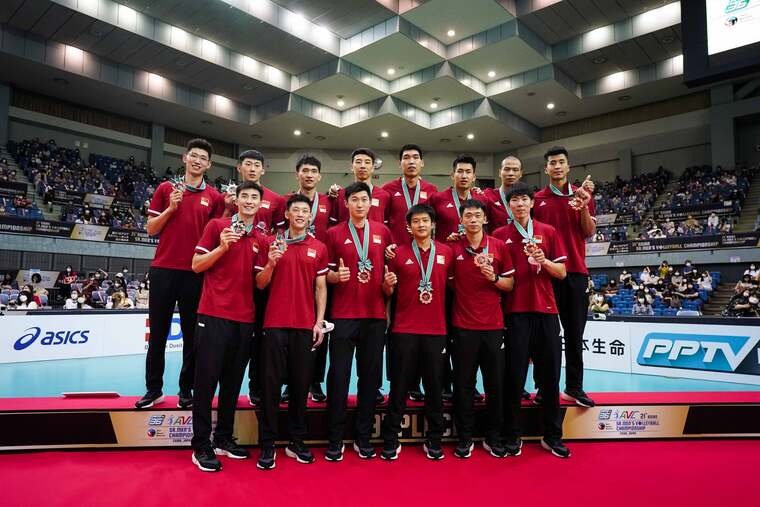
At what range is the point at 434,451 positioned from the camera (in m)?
3.84

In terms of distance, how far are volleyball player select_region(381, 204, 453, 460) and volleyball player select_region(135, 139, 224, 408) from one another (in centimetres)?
175

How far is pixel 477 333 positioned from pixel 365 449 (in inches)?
52.6

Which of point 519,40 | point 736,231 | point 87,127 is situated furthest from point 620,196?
point 87,127

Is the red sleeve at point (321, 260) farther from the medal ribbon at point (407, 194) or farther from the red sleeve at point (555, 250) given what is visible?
the red sleeve at point (555, 250)

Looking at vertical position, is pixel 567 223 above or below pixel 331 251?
above

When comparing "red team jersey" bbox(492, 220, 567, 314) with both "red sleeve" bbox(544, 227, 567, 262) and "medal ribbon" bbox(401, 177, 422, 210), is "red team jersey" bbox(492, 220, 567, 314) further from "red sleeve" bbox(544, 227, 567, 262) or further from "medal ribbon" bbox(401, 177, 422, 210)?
"medal ribbon" bbox(401, 177, 422, 210)

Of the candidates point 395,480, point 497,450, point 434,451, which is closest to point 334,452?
point 395,480

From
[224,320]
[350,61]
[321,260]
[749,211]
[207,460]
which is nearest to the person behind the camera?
[207,460]

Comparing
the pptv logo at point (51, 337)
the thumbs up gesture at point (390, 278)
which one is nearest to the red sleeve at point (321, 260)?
the thumbs up gesture at point (390, 278)

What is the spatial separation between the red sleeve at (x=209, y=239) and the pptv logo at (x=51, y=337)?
7.74 metres

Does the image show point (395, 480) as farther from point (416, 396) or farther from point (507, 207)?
point (507, 207)

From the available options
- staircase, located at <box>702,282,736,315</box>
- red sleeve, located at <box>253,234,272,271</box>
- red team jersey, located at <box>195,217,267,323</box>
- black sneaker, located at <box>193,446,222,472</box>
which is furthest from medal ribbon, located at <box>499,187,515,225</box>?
staircase, located at <box>702,282,736,315</box>

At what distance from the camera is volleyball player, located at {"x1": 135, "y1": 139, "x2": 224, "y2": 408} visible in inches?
155

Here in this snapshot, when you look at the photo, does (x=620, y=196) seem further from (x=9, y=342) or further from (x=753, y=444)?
(x=9, y=342)
